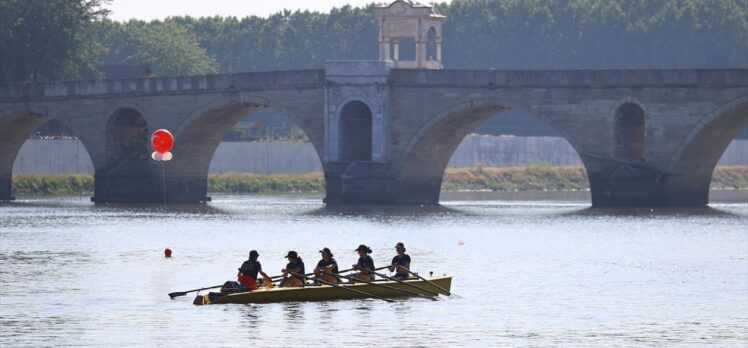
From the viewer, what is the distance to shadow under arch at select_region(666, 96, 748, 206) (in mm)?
85000

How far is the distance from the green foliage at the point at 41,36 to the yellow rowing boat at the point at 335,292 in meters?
73.8

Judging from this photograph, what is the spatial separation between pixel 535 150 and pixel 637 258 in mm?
76309

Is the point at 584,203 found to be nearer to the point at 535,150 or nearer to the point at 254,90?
the point at 254,90

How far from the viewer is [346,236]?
71.0 meters

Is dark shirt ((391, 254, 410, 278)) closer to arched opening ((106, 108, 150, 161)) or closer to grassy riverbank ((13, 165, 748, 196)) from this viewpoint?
arched opening ((106, 108, 150, 161))

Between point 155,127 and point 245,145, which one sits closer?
point 155,127

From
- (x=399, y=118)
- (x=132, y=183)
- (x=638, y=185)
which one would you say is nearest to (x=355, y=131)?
(x=399, y=118)

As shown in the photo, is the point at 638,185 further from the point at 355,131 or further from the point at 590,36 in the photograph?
the point at 590,36

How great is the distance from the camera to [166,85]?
102 meters

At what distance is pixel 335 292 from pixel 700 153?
44549 mm

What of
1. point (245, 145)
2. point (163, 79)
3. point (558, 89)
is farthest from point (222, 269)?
point (245, 145)

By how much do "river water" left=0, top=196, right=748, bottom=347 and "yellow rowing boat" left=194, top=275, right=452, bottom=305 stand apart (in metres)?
0.26

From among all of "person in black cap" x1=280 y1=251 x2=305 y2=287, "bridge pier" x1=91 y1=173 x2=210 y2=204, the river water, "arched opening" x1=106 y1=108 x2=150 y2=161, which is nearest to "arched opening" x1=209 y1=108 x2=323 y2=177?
"arched opening" x1=106 y1=108 x2=150 y2=161

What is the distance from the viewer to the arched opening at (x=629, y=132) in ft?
289
